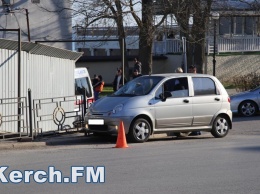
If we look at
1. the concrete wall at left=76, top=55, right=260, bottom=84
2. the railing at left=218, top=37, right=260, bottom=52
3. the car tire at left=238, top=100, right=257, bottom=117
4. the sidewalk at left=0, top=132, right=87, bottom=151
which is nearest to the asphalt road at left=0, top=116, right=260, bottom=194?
the sidewalk at left=0, top=132, right=87, bottom=151

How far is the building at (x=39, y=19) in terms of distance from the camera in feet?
122

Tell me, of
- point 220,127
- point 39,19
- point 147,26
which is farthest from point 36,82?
point 39,19

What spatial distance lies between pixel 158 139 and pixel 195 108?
4.49ft

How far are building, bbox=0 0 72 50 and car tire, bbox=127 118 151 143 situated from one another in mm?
20436

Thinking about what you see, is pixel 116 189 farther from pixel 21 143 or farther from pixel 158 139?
pixel 158 139

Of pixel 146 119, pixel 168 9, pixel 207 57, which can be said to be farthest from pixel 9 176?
pixel 207 57

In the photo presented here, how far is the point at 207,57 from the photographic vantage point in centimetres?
4422

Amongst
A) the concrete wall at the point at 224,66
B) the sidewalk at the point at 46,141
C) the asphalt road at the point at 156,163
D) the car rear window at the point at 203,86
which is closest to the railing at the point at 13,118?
the sidewalk at the point at 46,141

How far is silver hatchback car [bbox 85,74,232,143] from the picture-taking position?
16.9m

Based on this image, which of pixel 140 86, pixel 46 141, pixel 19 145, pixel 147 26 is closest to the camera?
pixel 19 145

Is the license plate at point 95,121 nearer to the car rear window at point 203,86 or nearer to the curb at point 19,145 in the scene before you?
the curb at point 19,145

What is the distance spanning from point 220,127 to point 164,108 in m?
1.89

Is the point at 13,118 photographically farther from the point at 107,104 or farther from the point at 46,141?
the point at 107,104

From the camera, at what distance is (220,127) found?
725 inches
